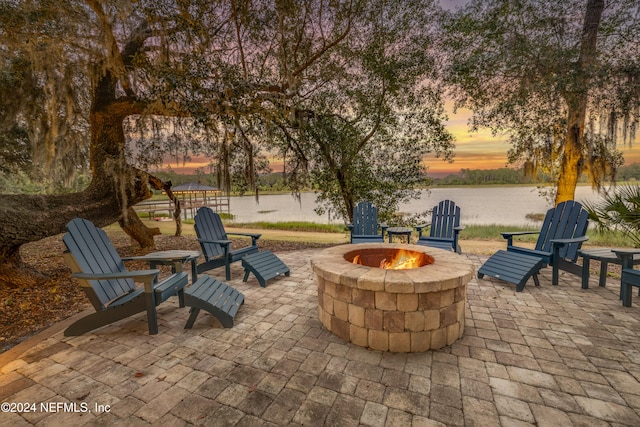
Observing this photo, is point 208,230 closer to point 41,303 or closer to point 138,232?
point 41,303

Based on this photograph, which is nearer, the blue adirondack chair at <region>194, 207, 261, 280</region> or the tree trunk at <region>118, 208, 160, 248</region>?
the blue adirondack chair at <region>194, 207, 261, 280</region>

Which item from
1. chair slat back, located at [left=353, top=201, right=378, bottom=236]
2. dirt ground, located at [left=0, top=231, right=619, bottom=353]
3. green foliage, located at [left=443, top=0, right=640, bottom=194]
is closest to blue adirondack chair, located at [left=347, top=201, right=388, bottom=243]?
chair slat back, located at [left=353, top=201, right=378, bottom=236]

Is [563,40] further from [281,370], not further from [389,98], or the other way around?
[281,370]

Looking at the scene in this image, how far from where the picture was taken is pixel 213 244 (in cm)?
420

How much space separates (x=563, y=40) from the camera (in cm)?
526

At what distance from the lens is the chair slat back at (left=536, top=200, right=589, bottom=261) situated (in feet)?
12.1

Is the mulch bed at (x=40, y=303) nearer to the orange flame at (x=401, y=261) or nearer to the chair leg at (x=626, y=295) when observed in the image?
the orange flame at (x=401, y=261)

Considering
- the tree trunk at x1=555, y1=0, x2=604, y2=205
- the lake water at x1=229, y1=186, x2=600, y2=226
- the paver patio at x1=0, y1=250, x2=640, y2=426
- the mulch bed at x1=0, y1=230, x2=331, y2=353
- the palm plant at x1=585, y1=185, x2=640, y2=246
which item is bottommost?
the lake water at x1=229, y1=186, x2=600, y2=226

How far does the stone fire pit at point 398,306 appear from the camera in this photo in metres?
2.18

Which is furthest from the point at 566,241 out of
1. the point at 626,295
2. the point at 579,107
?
the point at 579,107

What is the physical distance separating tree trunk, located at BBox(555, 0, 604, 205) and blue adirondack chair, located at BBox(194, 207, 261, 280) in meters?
6.37

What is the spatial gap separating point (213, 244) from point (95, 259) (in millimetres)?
1684

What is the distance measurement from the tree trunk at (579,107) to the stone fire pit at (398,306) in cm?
505

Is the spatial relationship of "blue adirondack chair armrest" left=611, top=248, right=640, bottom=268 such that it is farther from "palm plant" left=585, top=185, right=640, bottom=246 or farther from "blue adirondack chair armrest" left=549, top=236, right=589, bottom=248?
"blue adirondack chair armrest" left=549, top=236, right=589, bottom=248
